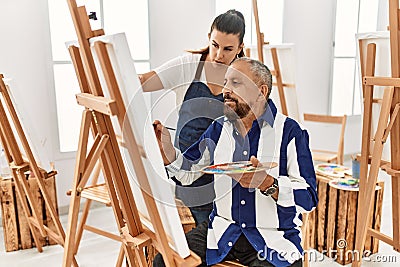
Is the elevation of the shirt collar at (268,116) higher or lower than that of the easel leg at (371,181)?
higher

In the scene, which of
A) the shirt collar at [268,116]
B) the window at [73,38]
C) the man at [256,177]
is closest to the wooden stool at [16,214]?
the window at [73,38]

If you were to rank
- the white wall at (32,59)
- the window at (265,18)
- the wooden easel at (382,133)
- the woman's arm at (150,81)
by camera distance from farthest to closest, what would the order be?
the window at (265,18), the white wall at (32,59), the wooden easel at (382,133), the woman's arm at (150,81)

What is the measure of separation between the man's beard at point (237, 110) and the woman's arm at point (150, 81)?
48 cm

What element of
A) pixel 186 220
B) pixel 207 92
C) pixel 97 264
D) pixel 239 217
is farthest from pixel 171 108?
pixel 97 264

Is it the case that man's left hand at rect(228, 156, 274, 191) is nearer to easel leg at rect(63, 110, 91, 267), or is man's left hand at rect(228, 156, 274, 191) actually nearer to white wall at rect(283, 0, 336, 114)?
easel leg at rect(63, 110, 91, 267)

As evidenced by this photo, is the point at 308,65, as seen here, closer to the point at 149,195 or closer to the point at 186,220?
the point at 186,220

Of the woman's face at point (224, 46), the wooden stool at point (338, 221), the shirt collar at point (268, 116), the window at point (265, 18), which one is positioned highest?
the window at point (265, 18)

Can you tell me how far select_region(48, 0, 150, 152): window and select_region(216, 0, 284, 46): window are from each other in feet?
3.51

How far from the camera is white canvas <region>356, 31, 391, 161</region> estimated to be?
2.15 m

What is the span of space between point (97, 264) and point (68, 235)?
2.88 feet

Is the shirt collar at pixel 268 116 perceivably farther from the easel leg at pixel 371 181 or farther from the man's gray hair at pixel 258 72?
the easel leg at pixel 371 181

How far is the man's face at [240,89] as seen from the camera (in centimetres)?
138

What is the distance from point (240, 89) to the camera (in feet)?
4.54

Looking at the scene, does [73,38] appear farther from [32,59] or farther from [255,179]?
[255,179]
